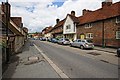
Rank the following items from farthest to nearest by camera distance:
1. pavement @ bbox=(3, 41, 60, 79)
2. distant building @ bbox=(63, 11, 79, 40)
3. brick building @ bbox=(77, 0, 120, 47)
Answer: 1. distant building @ bbox=(63, 11, 79, 40)
2. brick building @ bbox=(77, 0, 120, 47)
3. pavement @ bbox=(3, 41, 60, 79)

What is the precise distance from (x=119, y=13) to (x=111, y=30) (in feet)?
9.53

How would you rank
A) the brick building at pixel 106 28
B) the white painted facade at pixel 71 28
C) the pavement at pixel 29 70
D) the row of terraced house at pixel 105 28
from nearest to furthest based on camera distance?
1. the pavement at pixel 29 70
2. the brick building at pixel 106 28
3. the row of terraced house at pixel 105 28
4. the white painted facade at pixel 71 28

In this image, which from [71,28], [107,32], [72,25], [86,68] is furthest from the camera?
[71,28]

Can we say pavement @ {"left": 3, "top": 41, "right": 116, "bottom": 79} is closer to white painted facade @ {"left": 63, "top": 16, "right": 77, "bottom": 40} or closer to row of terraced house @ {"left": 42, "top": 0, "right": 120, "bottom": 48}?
row of terraced house @ {"left": 42, "top": 0, "right": 120, "bottom": 48}

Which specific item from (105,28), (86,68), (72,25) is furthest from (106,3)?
(86,68)

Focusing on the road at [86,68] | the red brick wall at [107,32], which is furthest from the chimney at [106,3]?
the road at [86,68]

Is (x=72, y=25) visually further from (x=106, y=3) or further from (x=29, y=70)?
(x=29, y=70)

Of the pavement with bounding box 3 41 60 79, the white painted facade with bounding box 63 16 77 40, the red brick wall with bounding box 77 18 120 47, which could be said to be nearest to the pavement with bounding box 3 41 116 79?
the pavement with bounding box 3 41 60 79

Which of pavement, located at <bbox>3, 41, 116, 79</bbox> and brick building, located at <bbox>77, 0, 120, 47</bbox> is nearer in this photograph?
pavement, located at <bbox>3, 41, 116, 79</bbox>

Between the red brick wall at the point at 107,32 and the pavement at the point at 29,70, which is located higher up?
→ the red brick wall at the point at 107,32

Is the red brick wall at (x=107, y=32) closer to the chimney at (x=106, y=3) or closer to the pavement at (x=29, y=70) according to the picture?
the chimney at (x=106, y=3)

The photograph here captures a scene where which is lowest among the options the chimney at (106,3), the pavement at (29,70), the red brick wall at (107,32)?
the pavement at (29,70)

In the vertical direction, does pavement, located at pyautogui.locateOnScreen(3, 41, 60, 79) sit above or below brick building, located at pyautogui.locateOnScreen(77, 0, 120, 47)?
below

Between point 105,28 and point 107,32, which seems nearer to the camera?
point 107,32
